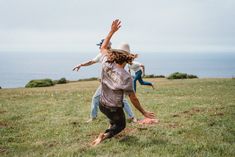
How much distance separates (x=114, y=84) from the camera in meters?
7.89

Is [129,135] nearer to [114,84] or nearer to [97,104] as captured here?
[114,84]

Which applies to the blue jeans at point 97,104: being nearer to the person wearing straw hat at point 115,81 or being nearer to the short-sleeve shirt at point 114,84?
the person wearing straw hat at point 115,81

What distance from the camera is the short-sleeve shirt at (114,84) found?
777 cm

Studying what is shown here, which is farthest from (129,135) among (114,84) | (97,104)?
(97,104)

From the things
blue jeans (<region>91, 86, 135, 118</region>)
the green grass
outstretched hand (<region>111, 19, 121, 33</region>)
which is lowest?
the green grass

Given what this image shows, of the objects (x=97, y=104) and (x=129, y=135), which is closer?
(x=129, y=135)

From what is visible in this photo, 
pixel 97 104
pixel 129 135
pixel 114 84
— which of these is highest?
pixel 114 84

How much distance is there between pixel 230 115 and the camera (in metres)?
11.4

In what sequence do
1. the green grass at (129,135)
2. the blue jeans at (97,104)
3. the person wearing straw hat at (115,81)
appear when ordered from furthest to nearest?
the blue jeans at (97,104) < the person wearing straw hat at (115,81) < the green grass at (129,135)

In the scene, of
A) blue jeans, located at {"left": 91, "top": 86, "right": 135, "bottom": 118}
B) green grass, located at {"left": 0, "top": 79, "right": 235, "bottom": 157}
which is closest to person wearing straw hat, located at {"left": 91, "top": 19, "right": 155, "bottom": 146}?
green grass, located at {"left": 0, "top": 79, "right": 235, "bottom": 157}

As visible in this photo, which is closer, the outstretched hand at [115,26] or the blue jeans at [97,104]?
the outstretched hand at [115,26]

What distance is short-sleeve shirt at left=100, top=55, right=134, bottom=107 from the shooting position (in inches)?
306

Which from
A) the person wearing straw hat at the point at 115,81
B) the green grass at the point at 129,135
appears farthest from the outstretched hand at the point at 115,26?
the green grass at the point at 129,135

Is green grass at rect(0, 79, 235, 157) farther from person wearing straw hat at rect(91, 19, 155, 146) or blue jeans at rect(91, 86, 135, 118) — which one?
person wearing straw hat at rect(91, 19, 155, 146)
